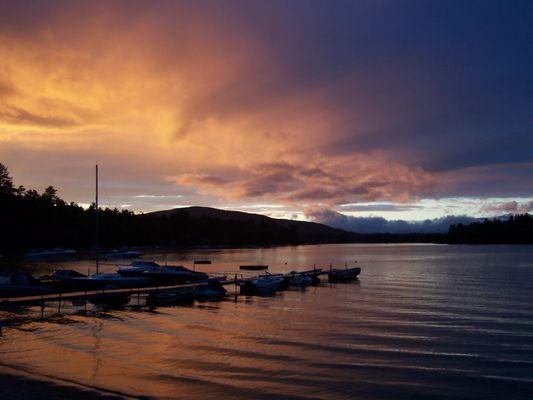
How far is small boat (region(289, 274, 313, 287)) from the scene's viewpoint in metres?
58.4

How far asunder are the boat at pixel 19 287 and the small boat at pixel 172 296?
8.43m

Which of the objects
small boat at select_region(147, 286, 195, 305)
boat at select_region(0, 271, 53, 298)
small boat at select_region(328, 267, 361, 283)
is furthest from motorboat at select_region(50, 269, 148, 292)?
small boat at select_region(328, 267, 361, 283)

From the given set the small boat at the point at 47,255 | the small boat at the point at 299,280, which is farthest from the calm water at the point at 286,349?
the small boat at the point at 47,255

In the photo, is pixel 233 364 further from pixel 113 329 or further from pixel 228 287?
pixel 228 287

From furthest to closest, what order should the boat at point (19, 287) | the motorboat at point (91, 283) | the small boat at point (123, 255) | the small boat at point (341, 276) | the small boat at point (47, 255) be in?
the small boat at point (123, 255) < the small boat at point (47, 255) < the small boat at point (341, 276) < the motorboat at point (91, 283) < the boat at point (19, 287)

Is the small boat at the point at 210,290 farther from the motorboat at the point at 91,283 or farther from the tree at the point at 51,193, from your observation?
the tree at the point at 51,193

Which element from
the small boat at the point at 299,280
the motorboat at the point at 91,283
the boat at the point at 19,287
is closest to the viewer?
the boat at the point at 19,287

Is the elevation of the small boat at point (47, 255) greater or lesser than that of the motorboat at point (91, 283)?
greater

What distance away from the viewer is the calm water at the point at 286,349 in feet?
58.9

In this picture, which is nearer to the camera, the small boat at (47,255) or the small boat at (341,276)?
the small boat at (341,276)

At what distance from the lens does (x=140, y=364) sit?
68.0 ft

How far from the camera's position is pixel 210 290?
44.5 metres

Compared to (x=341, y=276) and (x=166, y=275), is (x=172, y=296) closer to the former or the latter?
(x=166, y=275)

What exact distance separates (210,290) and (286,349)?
21.5 m
